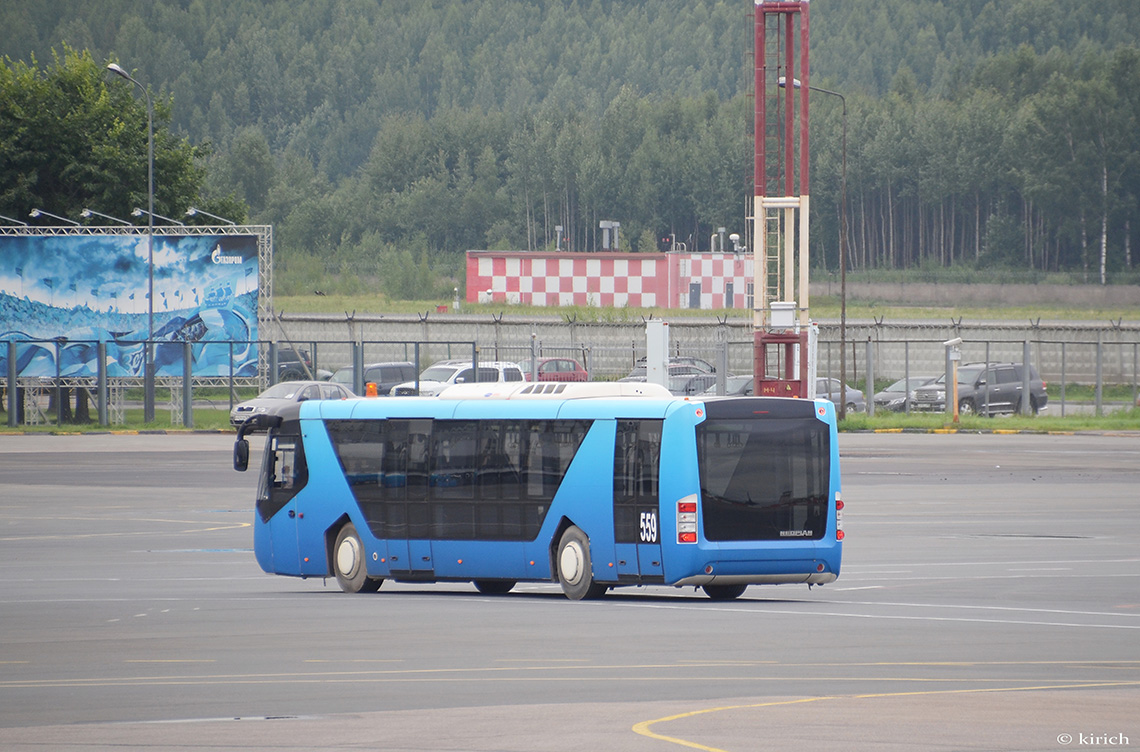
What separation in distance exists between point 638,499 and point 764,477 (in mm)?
1282

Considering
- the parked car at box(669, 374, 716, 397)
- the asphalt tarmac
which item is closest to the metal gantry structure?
the parked car at box(669, 374, 716, 397)

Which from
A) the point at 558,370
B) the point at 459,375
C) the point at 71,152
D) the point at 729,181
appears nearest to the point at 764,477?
the point at 459,375

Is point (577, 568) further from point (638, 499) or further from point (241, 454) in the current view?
point (241, 454)

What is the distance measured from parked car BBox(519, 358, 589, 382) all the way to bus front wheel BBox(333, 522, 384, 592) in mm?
31018

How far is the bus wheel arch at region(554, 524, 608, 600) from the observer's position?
1442cm

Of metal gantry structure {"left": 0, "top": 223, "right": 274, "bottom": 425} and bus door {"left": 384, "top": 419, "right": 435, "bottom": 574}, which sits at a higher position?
metal gantry structure {"left": 0, "top": 223, "right": 274, "bottom": 425}

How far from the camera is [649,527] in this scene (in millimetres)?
13984

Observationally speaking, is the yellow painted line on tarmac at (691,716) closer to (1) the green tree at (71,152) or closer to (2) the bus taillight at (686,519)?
(2) the bus taillight at (686,519)

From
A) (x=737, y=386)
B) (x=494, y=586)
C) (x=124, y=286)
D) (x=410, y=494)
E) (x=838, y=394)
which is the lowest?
(x=494, y=586)

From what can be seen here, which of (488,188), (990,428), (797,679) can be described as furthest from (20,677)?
(488,188)

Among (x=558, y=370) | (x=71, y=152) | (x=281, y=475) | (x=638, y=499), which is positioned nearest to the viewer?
(x=638, y=499)

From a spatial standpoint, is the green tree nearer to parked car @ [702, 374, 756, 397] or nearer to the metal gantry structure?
the metal gantry structure

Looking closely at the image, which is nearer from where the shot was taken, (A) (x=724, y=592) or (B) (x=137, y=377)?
(A) (x=724, y=592)

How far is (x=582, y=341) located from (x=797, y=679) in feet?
163
